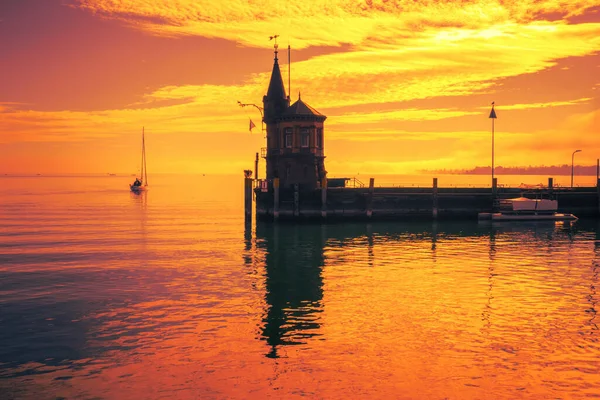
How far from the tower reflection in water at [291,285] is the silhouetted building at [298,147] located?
810 centimetres

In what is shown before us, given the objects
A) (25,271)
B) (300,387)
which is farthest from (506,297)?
(25,271)

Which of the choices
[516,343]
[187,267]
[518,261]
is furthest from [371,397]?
[518,261]

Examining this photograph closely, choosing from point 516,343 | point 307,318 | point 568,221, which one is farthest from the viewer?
point 568,221

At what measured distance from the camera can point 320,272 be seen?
34.8 m

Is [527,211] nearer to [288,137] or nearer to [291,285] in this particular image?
[288,137]

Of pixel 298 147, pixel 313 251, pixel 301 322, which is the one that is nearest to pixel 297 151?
pixel 298 147

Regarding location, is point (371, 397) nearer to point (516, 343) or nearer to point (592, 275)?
point (516, 343)

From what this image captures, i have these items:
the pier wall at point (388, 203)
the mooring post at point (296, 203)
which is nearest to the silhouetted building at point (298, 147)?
the mooring post at point (296, 203)

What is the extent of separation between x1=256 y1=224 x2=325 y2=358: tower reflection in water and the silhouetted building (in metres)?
8.10

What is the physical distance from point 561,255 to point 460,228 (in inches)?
745

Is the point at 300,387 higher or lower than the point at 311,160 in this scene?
lower

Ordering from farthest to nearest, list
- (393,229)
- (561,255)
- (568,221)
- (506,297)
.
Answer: (568,221)
(393,229)
(561,255)
(506,297)

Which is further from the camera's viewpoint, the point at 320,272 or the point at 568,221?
the point at 568,221

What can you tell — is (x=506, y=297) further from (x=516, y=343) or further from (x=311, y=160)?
(x=311, y=160)
